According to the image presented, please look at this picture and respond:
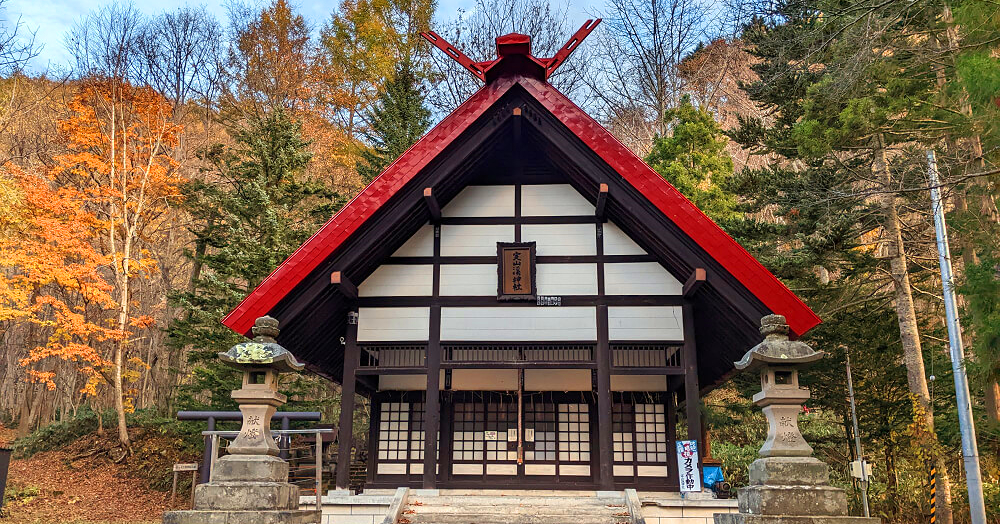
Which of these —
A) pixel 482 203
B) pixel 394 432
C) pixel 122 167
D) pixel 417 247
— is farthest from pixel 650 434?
pixel 122 167

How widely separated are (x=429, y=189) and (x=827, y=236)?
10037 mm

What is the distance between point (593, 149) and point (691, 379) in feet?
13.6

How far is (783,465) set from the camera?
673 cm

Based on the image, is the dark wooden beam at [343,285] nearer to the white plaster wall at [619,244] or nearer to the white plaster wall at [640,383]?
the white plaster wall at [619,244]

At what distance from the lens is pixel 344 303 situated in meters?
12.0

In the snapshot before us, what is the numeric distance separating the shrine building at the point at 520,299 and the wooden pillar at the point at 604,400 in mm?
31

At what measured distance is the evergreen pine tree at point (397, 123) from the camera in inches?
893

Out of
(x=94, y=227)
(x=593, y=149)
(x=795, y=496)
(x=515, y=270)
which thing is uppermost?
(x=94, y=227)

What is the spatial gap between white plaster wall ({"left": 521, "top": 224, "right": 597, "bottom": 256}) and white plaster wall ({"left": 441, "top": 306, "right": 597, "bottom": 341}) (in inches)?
41.6

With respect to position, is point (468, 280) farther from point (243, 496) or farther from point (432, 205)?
point (243, 496)

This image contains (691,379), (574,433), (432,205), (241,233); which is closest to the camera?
(691,379)

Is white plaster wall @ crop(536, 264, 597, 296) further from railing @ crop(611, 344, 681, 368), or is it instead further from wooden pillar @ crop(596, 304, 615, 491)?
railing @ crop(611, 344, 681, 368)

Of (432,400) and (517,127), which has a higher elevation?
(517,127)

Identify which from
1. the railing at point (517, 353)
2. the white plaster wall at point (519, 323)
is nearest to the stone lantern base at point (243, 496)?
the railing at point (517, 353)
